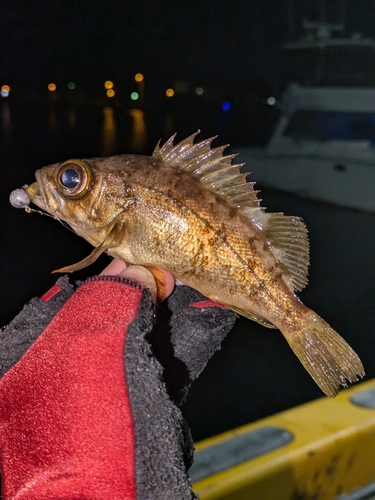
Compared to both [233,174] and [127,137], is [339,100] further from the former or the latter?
[127,137]

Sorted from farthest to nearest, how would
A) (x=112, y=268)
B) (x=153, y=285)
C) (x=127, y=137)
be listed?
(x=127, y=137) < (x=112, y=268) < (x=153, y=285)

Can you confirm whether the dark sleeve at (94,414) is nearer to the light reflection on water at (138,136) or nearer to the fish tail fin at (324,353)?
the fish tail fin at (324,353)

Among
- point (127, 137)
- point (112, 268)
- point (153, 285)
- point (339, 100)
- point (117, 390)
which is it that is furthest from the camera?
point (127, 137)

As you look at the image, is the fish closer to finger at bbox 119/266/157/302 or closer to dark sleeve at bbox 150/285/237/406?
finger at bbox 119/266/157/302

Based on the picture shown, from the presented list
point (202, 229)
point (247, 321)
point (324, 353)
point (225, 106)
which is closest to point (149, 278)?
point (202, 229)

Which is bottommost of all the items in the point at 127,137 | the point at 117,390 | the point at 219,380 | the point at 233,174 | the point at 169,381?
the point at 219,380

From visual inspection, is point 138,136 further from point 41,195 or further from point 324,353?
point 324,353

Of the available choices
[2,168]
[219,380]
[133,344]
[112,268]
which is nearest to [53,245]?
[219,380]
